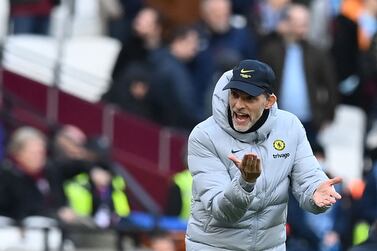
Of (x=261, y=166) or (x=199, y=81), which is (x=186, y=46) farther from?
(x=261, y=166)

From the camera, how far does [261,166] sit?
30.0ft

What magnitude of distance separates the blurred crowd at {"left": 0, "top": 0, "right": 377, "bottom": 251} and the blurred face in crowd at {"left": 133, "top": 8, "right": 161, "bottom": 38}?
1cm

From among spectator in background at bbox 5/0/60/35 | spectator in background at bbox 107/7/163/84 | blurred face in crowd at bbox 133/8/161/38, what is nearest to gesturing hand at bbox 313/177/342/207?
spectator in background at bbox 5/0/60/35

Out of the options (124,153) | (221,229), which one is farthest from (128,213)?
(221,229)

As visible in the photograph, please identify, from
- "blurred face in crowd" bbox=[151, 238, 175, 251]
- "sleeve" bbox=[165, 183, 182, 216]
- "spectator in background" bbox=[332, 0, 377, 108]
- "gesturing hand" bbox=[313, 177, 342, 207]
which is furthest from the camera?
"spectator in background" bbox=[332, 0, 377, 108]

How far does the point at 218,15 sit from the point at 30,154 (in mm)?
3985

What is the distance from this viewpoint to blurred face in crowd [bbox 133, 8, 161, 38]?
17891 millimetres

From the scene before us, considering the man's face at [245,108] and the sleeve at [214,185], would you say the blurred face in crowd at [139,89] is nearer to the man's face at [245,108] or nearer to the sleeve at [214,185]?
the sleeve at [214,185]

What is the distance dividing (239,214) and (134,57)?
8.89 metres

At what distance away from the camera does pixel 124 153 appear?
17609 millimetres

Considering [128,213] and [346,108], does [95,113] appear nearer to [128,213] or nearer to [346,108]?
[128,213]

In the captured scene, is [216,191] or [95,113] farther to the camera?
[95,113]


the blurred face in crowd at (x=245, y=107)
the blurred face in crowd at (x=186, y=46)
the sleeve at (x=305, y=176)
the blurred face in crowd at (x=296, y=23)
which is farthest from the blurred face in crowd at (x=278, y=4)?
the blurred face in crowd at (x=245, y=107)

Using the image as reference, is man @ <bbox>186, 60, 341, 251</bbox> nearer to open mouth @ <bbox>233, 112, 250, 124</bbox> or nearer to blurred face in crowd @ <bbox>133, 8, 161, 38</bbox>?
open mouth @ <bbox>233, 112, 250, 124</bbox>
